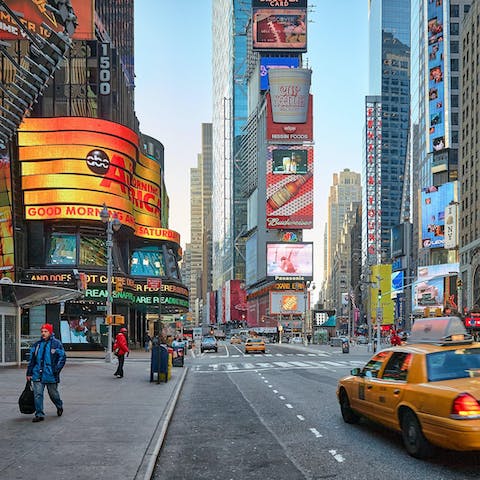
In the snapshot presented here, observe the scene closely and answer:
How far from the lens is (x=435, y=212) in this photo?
136m

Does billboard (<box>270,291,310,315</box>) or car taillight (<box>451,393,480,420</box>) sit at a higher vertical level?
car taillight (<box>451,393,480,420</box>)

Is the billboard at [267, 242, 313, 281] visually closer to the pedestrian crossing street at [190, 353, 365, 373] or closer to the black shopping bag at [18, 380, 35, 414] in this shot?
the pedestrian crossing street at [190, 353, 365, 373]

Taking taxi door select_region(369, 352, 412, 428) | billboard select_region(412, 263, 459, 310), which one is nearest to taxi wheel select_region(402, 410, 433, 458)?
taxi door select_region(369, 352, 412, 428)

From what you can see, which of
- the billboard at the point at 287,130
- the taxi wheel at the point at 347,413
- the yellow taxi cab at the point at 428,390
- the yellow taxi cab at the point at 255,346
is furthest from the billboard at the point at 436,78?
the yellow taxi cab at the point at 428,390

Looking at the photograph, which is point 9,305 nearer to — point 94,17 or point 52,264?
point 52,264

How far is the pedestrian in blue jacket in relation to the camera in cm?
1202

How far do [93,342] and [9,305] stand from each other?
32.7 m

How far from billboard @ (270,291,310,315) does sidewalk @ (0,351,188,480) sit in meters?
166

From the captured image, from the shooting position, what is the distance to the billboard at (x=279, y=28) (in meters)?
198

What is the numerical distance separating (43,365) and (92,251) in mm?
48214

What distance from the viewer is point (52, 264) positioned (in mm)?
57250

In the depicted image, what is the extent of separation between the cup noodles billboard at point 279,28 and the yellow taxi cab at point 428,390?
645 ft

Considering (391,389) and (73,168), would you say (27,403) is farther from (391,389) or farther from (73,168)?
(73,168)

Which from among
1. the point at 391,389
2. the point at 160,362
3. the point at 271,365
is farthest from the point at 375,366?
the point at 271,365
